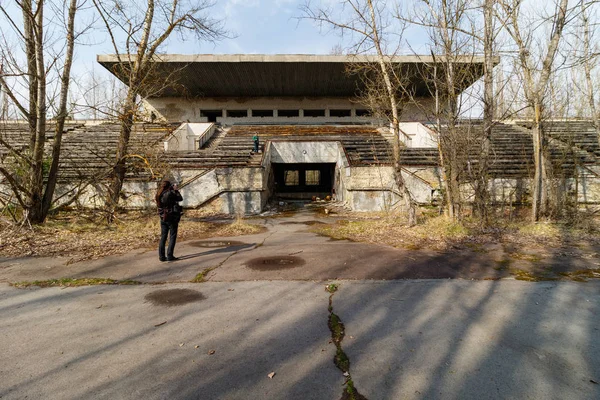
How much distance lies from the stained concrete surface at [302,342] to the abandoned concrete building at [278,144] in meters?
6.71

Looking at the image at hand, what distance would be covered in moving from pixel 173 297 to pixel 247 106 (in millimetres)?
25274

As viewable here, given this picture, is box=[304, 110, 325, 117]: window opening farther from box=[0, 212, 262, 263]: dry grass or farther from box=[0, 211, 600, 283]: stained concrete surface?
box=[0, 211, 600, 283]: stained concrete surface

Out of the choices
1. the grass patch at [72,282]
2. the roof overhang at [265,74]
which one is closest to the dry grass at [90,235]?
the grass patch at [72,282]

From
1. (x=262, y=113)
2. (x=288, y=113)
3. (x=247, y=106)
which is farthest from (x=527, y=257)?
(x=247, y=106)

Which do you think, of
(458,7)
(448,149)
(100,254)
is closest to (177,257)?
(100,254)

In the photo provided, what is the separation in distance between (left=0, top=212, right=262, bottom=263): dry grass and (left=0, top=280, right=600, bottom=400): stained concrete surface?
8.96 feet

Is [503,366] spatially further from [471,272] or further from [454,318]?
[471,272]

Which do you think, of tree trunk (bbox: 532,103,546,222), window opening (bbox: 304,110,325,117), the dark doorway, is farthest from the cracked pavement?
window opening (bbox: 304,110,325,117)

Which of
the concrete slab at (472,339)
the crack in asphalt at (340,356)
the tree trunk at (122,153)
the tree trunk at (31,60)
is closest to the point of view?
the crack in asphalt at (340,356)

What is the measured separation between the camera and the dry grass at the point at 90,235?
22.6ft

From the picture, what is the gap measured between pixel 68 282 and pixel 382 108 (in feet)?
31.1

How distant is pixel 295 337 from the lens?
3.17 m

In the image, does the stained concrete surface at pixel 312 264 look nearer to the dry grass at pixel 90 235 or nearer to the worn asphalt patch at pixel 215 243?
the worn asphalt patch at pixel 215 243

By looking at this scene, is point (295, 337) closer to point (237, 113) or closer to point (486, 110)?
point (486, 110)
